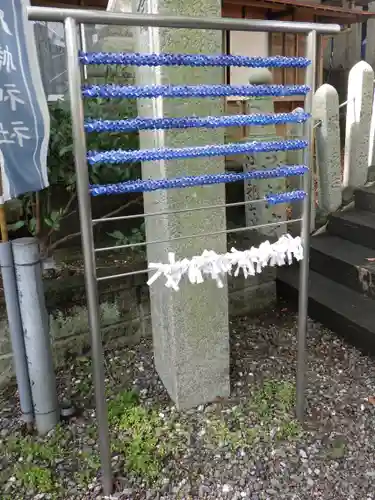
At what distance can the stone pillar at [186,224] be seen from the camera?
8.36 feet

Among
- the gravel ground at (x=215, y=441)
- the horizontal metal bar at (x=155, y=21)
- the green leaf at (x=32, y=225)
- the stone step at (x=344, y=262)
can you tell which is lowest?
the gravel ground at (x=215, y=441)

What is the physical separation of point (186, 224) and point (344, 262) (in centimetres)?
226

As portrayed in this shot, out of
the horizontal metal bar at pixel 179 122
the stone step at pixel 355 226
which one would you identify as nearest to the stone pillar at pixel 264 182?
the stone step at pixel 355 226

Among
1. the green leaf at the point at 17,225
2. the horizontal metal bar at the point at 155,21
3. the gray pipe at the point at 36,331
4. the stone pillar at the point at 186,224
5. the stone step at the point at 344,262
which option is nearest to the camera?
the horizontal metal bar at the point at 155,21

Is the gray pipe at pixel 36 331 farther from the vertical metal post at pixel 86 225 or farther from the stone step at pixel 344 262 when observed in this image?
the stone step at pixel 344 262

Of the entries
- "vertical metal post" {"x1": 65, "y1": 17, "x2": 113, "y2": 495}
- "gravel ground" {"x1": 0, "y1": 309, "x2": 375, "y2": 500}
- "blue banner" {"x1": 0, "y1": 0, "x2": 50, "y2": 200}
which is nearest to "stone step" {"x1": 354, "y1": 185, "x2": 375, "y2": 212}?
"gravel ground" {"x1": 0, "y1": 309, "x2": 375, "y2": 500}

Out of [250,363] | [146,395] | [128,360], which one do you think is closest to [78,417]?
[146,395]

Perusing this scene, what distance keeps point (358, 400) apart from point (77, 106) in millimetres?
2586

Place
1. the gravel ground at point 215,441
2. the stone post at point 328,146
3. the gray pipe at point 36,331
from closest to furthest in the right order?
the gravel ground at point 215,441 → the gray pipe at point 36,331 → the stone post at point 328,146

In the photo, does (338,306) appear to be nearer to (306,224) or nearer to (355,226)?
(355,226)

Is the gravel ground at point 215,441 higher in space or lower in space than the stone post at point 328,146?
lower

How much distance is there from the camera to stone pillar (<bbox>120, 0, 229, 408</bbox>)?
255 cm

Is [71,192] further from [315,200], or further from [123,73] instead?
[315,200]

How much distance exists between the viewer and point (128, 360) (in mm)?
3602
